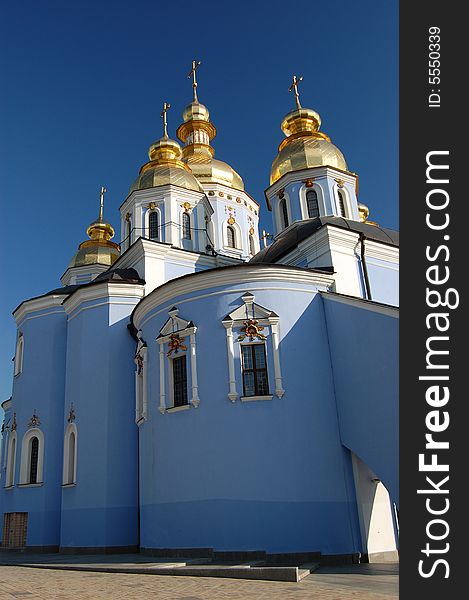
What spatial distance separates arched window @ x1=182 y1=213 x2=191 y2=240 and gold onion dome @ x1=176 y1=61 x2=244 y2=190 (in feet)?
17.7

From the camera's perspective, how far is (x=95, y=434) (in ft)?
49.3

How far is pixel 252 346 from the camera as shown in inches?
472

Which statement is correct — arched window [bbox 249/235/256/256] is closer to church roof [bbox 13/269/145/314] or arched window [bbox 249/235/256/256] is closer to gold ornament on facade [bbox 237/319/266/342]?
church roof [bbox 13/269/145/314]

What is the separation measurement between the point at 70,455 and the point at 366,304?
9.53 meters

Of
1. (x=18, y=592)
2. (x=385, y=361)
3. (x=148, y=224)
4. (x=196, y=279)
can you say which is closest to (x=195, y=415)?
(x=196, y=279)

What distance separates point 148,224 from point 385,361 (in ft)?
39.8

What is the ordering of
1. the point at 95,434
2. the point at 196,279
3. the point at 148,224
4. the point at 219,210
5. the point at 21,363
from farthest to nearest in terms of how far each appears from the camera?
the point at 219,210 → the point at 148,224 → the point at 21,363 → the point at 95,434 → the point at 196,279

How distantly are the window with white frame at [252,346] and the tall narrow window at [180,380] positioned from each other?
51.1 inches

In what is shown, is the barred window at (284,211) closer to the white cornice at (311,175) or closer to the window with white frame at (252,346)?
the white cornice at (311,175)

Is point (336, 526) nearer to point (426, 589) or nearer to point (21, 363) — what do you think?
point (426, 589)

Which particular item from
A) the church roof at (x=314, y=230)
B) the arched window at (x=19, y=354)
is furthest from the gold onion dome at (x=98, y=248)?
the church roof at (x=314, y=230)

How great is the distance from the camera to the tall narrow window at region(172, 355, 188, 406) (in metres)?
12.4

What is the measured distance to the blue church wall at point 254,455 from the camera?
422 inches

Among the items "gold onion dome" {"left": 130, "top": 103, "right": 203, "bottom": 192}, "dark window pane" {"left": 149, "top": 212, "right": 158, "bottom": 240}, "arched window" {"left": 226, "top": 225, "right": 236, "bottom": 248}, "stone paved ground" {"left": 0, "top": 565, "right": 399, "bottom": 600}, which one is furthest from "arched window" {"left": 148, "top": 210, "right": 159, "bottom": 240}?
"stone paved ground" {"left": 0, "top": 565, "right": 399, "bottom": 600}
